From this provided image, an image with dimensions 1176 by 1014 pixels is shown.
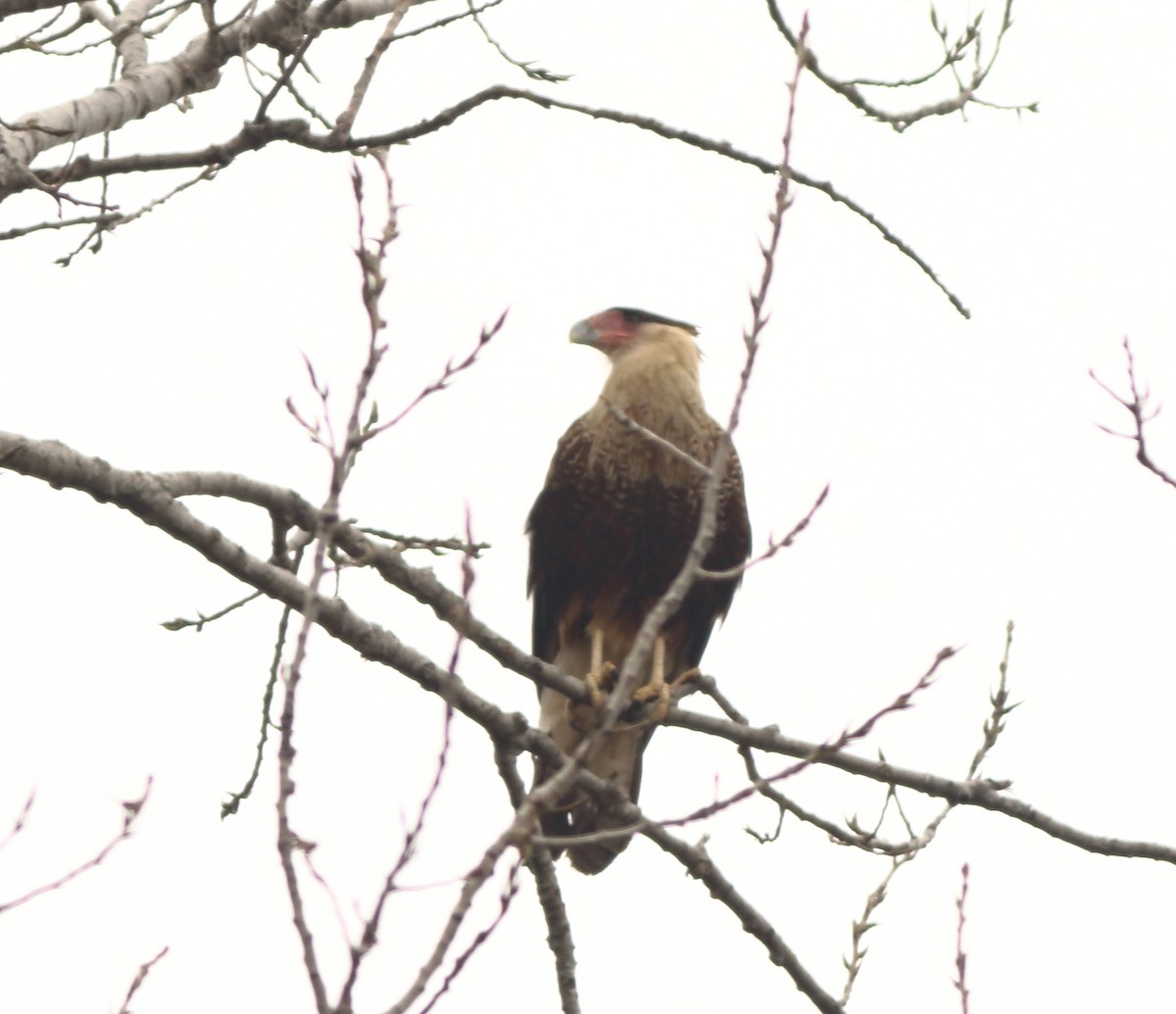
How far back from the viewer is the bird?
5.19 meters

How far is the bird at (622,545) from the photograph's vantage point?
5188mm

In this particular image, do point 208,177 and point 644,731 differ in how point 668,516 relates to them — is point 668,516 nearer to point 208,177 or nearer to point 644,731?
point 644,731

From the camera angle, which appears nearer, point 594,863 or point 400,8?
point 400,8

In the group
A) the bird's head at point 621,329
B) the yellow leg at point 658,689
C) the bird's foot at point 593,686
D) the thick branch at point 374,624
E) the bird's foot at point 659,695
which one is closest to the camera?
the thick branch at point 374,624

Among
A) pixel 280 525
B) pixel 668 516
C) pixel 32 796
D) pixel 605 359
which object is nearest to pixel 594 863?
pixel 668 516

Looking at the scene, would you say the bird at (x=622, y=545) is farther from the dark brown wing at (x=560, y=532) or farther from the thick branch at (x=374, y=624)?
the thick branch at (x=374, y=624)

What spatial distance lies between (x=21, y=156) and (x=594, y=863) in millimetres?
2798

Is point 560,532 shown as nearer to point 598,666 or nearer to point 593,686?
point 598,666

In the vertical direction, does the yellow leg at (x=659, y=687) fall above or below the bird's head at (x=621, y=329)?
below

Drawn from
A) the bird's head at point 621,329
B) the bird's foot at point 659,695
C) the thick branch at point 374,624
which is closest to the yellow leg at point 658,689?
the bird's foot at point 659,695

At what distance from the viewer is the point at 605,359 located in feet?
19.2

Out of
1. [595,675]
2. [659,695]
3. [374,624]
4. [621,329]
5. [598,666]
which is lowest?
[374,624]

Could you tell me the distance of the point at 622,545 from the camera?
524 cm

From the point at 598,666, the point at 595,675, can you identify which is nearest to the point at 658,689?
the point at 595,675
